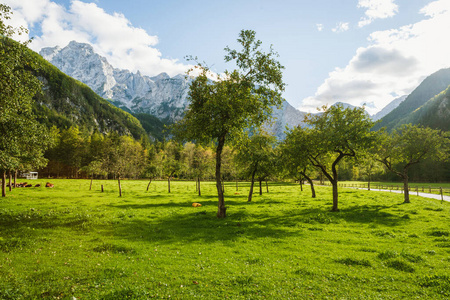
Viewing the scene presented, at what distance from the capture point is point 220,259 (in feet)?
37.7

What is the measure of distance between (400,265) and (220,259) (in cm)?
931

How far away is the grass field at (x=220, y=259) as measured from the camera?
8289mm

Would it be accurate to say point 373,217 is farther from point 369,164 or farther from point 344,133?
point 369,164

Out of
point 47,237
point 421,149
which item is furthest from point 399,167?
point 47,237

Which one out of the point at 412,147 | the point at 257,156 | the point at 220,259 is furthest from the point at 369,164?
the point at 220,259

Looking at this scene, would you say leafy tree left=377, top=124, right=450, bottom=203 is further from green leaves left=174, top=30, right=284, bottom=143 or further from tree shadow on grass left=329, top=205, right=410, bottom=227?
green leaves left=174, top=30, right=284, bottom=143

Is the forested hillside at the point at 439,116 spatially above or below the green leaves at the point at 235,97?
above

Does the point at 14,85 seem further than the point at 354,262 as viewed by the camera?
Yes

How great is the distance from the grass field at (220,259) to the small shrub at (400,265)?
0.27 ft

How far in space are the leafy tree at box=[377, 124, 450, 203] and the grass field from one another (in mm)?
16879

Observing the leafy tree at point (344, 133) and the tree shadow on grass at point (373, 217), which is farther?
the leafy tree at point (344, 133)

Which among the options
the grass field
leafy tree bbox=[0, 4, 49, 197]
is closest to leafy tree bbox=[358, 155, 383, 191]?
the grass field

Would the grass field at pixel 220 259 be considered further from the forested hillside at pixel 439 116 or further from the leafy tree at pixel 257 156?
the forested hillside at pixel 439 116

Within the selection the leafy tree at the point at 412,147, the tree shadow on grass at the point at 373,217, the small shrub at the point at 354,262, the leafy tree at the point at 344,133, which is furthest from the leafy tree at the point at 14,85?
the leafy tree at the point at 412,147
